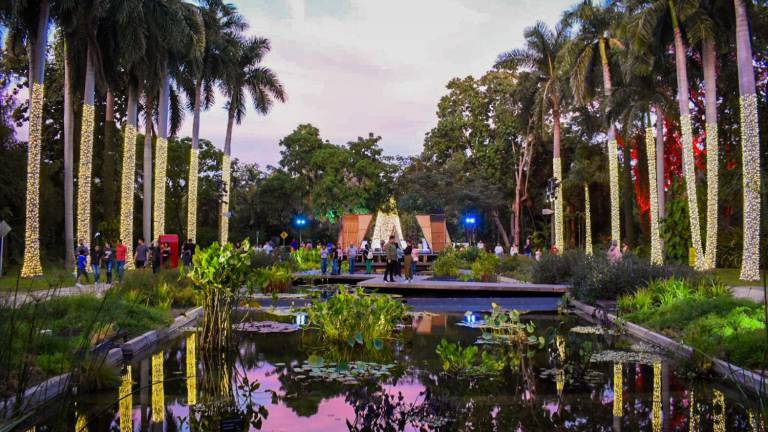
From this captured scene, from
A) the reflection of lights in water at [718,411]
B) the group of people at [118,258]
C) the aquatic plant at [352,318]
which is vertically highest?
the group of people at [118,258]

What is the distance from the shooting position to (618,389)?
347 inches

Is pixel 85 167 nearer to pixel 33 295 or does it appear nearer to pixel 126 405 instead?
pixel 126 405

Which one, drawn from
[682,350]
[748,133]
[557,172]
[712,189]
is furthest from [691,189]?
[682,350]

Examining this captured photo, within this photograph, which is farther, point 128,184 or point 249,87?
point 249,87

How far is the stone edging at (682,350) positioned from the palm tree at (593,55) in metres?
21.3

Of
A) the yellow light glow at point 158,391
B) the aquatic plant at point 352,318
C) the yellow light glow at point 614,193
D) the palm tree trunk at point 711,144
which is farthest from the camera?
the yellow light glow at point 614,193

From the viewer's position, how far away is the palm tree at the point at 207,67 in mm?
41594

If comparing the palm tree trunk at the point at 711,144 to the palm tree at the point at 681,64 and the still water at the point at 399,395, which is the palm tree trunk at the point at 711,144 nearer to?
the palm tree at the point at 681,64

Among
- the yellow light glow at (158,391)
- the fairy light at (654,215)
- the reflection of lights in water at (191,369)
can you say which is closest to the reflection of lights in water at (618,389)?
the reflection of lights in water at (191,369)

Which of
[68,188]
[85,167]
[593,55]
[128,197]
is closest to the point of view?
[85,167]

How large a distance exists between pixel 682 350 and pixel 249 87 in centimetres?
4175

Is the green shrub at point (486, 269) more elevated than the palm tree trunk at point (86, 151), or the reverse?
the palm tree trunk at point (86, 151)

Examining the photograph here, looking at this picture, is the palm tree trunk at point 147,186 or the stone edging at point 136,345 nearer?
the stone edging at point 136,345

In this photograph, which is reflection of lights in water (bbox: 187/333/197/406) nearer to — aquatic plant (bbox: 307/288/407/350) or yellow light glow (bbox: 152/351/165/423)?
yellow light glow (bbox: 152/351/165/423)
